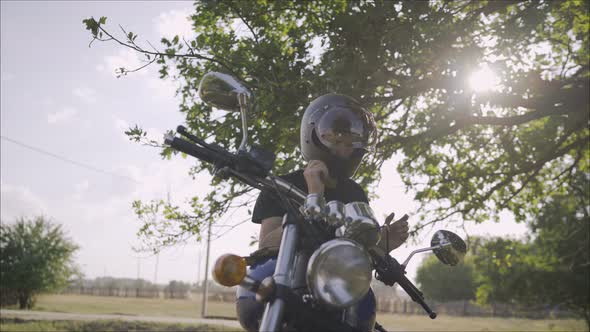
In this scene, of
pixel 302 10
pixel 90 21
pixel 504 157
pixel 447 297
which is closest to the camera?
pixel 90 21

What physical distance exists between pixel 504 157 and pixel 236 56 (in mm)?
7049

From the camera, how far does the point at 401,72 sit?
739cm

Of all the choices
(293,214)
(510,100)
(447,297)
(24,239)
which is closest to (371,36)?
(510,100)

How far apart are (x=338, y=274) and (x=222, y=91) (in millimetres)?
875

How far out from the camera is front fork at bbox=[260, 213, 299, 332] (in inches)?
57.9

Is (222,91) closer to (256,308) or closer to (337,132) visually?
(337,132)

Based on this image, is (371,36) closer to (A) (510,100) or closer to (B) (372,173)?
(B) (372,173)

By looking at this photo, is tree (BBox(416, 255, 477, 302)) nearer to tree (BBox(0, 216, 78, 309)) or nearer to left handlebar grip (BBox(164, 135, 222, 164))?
tree (BBox(0, 216, 78, 309))

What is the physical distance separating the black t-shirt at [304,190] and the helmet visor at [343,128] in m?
0.39

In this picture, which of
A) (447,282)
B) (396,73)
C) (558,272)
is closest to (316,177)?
(396,73)

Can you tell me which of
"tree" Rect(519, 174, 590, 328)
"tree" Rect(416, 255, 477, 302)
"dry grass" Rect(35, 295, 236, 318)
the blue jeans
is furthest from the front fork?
"tree" Rect(416, 255, 477, 302)

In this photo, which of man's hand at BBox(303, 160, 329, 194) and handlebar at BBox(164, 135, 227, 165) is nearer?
handlebar at BBox(164, 135, 227, 165)

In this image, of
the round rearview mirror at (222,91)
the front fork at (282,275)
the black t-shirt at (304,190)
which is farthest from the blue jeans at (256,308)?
the round rearview mirror at (222,91)

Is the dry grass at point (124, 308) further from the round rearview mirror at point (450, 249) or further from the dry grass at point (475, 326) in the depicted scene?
the round rearview mirror at point (450, 249)
